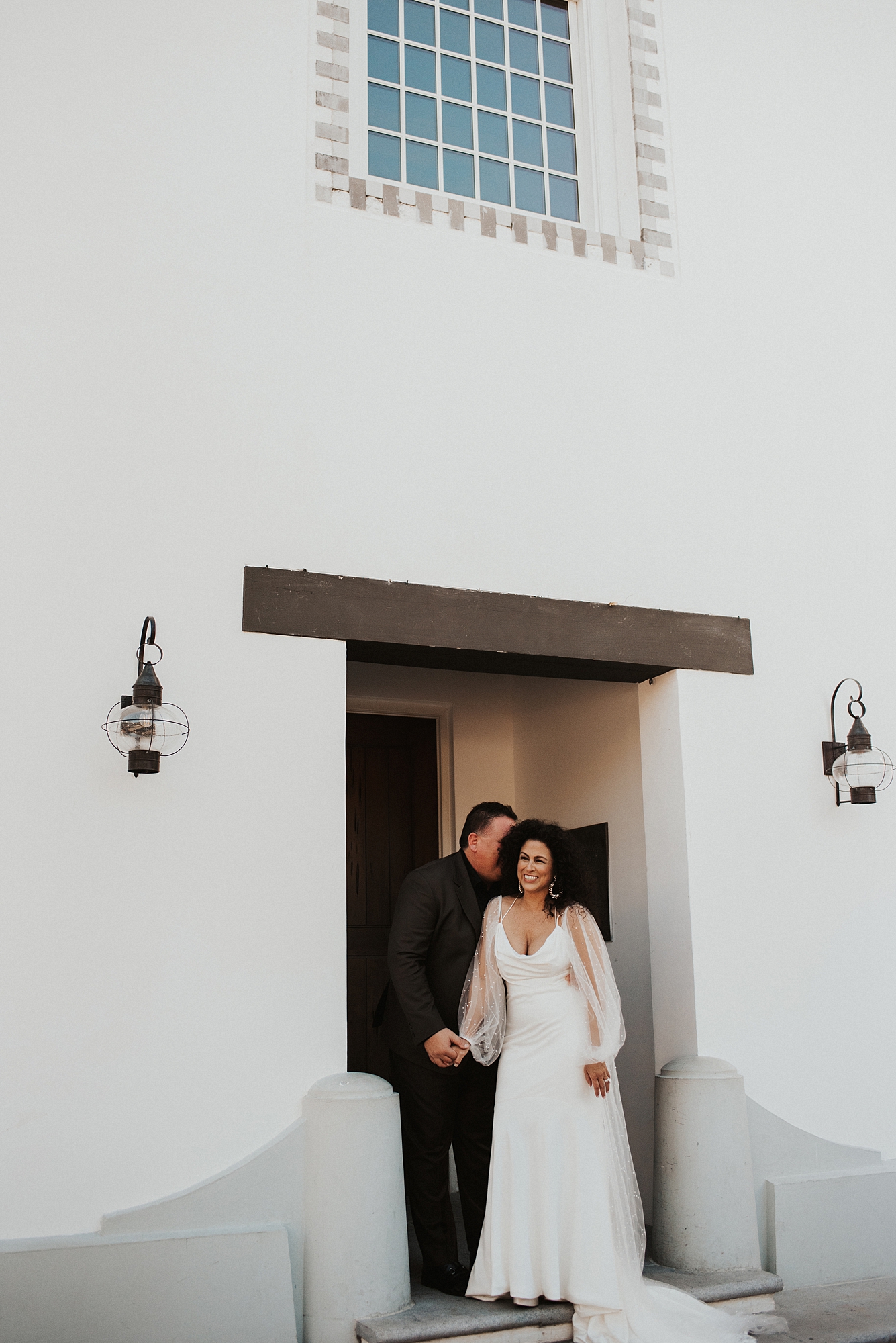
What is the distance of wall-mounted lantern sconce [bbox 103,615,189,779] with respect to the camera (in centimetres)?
415

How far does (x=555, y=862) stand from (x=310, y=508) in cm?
181

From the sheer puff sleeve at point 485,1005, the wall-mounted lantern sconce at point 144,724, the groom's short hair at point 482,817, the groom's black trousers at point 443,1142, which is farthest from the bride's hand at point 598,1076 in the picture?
the wall-mounted lantern sconce at point 144,724

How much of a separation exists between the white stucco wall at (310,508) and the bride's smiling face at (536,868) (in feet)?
2.41

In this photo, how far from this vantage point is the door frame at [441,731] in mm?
6688

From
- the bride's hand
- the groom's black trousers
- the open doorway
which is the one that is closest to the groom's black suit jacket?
the groom's black trousers

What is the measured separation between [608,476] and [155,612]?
7.46 feet

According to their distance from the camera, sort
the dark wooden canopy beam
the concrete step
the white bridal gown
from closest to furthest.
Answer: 1. the concrete step
2. the white bridal gown
3. the dark wooden canopy beam

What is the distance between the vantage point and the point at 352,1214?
4.04 meters

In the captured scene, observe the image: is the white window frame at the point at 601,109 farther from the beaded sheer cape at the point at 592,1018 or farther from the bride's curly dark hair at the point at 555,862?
the beaded sheer cape at the point at 592,1018

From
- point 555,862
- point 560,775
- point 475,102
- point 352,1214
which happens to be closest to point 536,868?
point 555,862

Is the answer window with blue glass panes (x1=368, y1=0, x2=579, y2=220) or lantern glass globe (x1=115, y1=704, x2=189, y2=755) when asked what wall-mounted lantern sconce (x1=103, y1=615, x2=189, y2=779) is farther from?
window with blue glass panes (x1=368, y1=0, x2=579, y2=220)

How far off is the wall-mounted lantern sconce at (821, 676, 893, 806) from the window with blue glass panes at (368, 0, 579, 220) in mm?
3063

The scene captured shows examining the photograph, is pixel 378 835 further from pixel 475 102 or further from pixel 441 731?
pixel 475 102

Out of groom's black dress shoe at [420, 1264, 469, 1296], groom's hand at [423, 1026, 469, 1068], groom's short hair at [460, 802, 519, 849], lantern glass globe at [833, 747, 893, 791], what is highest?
lantern glass globe at [833, 747, 893, 791]
